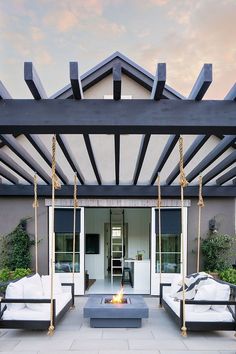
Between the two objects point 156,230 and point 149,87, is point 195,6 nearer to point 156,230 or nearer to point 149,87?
point 149,87

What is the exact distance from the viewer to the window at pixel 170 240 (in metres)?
10.5

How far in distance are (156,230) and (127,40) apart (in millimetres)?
5169

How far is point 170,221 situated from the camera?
10.7 metres

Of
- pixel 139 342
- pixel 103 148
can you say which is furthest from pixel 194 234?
pixel 139 342

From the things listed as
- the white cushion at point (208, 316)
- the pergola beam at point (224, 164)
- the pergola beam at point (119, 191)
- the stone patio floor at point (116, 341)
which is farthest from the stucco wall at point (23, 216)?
the white cushion at point (208, 316)

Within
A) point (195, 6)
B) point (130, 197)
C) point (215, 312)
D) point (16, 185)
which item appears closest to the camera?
point (215, 312)

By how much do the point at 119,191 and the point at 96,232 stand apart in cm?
553

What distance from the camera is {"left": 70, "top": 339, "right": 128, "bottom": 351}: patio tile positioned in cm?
546

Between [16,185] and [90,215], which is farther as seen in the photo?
[90,215]

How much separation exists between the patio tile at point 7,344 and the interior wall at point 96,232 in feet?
28.0

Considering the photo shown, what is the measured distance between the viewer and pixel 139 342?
19.0ft

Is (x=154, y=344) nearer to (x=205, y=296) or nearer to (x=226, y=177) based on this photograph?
(x=205, y=296)

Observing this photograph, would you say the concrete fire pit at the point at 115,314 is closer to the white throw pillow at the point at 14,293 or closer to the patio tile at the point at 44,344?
the patio tile at the point at 44,344

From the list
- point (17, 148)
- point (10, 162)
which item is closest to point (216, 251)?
point (10, 162)
